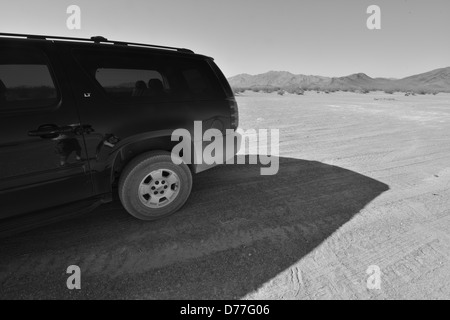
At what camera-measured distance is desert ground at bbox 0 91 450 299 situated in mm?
2145

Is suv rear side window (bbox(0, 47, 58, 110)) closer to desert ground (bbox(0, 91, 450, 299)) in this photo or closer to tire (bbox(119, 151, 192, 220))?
tire (bbox(119, 151, 192, 220))

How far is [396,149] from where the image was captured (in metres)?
6.21

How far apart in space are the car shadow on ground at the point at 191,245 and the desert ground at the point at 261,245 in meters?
0.01

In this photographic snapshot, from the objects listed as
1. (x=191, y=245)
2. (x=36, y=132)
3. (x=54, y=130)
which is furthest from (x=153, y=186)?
(x=36, y=132)

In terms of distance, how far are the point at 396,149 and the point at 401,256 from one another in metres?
4.70

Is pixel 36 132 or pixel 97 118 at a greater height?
pixel 97 118

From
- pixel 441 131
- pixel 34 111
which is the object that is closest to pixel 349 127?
pixel 441 131

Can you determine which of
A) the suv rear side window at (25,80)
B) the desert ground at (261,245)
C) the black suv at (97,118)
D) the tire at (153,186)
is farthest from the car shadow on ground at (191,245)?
the suv rear side window at (25,80)

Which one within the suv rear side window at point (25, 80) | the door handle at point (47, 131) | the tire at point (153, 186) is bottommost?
the tire at point (153, 186)

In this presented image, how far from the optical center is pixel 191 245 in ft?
8.85

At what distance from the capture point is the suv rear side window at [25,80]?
224 centimetres

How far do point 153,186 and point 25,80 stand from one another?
1.70m

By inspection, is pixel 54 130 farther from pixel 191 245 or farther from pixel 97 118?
pixel 191 245

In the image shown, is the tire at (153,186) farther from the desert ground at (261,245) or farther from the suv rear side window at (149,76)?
the suv rear side window at (149,76)
